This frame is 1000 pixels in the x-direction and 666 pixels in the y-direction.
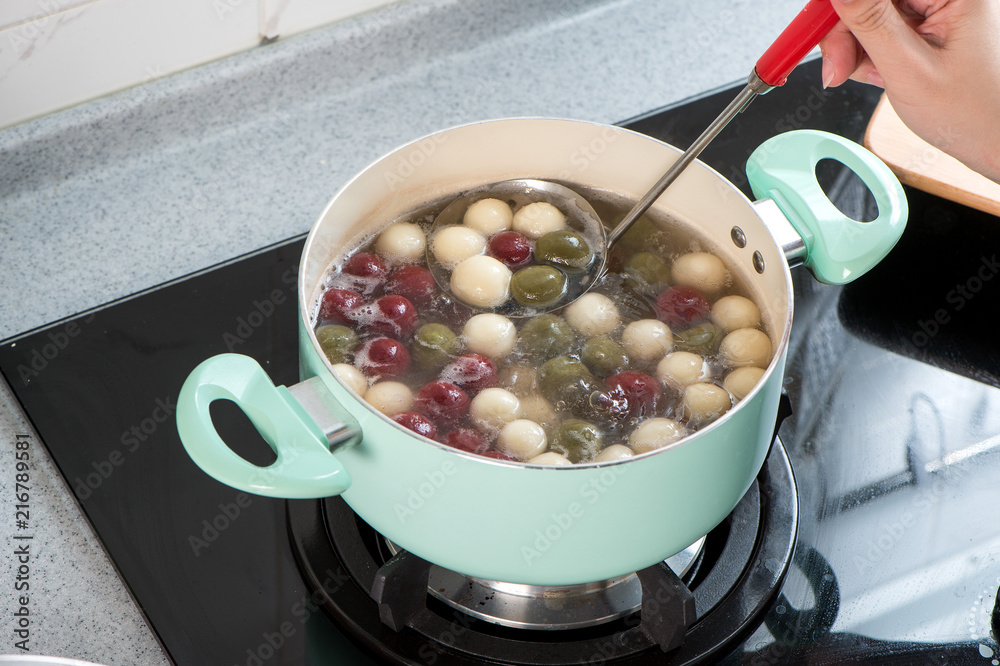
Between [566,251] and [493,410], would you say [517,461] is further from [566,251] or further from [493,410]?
[566,251]

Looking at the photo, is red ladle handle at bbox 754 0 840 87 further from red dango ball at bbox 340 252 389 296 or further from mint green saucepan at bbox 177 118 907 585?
red dango ball at bbox 340 252 389 296

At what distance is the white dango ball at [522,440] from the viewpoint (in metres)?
0.68

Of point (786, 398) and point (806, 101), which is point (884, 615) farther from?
point (806, 101)

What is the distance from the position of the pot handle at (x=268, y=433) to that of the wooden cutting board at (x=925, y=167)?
671 millimetres

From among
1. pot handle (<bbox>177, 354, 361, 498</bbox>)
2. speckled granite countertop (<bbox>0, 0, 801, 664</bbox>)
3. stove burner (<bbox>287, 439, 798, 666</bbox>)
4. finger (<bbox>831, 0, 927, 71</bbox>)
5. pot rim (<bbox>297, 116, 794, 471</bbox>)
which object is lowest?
stove burner (<bbox>287, 439, 798, 666</bbox>)

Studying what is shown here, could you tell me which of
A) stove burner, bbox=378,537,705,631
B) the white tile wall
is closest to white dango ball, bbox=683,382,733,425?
stove burner, bbox=378,537,705,631

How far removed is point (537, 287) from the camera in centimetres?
79

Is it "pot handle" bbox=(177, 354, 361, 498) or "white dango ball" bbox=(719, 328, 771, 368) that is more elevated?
"pot handle" bbox=(177, 354, 361, 498)

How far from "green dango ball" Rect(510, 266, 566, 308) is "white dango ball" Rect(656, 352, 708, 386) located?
0.36 ft

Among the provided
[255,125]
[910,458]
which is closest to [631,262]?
[910,458]

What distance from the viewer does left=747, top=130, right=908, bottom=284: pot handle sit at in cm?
72

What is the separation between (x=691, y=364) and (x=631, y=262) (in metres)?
0.13

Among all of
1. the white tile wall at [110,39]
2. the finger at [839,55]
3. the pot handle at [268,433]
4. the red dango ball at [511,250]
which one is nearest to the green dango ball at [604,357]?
the red dango ball at [511,250]

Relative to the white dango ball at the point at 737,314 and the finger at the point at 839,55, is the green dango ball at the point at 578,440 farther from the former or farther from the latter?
the finger at the point at 839,55
